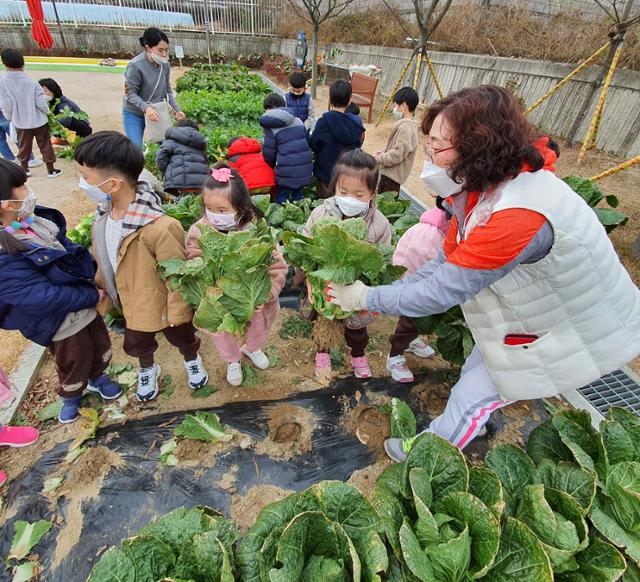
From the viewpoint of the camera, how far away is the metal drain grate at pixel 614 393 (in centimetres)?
332

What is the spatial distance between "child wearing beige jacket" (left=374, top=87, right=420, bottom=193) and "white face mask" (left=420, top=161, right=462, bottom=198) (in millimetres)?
3340

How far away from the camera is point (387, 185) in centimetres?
570

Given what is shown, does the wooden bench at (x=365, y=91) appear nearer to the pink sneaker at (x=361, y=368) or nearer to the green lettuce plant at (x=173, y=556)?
the pink sneaker at (x=361, y=368)

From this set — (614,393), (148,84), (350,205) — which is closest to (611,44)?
(614,393)

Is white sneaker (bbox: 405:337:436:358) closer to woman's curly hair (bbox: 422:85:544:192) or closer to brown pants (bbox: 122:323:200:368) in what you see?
brown pants (bbox: 122:323:200:368)

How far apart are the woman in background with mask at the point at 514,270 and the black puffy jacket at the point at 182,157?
3564 mm

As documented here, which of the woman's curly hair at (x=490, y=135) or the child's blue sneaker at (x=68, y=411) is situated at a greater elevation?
the woman's curly hair at (x=490, y=135)

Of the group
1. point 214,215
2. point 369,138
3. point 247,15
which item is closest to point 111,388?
point 214,215

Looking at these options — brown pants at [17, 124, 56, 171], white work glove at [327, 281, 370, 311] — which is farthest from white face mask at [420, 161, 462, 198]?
brown pants at [17, 124, 56, 171]

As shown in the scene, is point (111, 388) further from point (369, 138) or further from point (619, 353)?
point (369, 138)

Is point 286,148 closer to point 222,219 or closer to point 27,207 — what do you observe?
point 222,219

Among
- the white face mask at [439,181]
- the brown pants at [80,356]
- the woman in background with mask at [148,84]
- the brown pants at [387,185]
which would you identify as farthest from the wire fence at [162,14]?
the white face mask at [439,181]

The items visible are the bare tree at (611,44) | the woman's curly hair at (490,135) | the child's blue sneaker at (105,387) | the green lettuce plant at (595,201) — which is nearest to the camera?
the woman's curly hair at (490,135)

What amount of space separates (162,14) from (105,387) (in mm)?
29768
